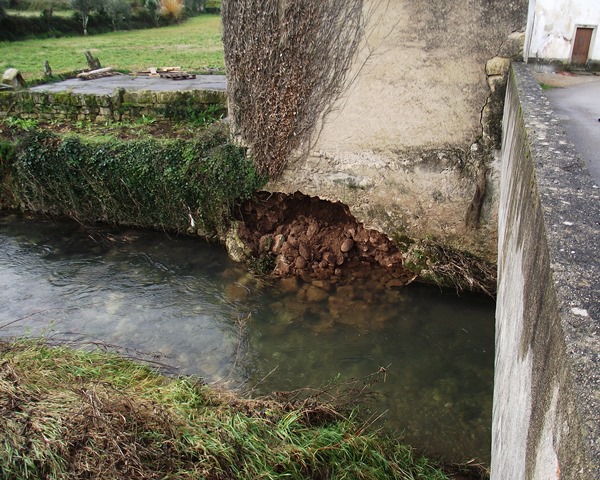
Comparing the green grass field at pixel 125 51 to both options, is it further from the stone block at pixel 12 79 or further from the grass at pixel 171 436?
the grass at pixel 171 436

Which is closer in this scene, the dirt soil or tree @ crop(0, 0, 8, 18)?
the dirt soil

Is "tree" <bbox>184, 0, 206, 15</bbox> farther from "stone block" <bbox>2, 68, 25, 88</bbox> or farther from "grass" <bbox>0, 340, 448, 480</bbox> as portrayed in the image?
"grass" <bbox>0, 340, 448, 480</bbox>

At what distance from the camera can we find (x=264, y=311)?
729 centimetres

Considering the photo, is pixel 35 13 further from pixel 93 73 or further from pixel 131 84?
pixel 131 84

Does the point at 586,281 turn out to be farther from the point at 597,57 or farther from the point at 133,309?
the point at 133,309

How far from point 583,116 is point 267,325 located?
4.40 m

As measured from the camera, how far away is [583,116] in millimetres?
4555

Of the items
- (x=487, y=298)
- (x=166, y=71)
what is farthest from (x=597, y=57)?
(x=166, y=71)

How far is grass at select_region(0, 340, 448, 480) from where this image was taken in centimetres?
413

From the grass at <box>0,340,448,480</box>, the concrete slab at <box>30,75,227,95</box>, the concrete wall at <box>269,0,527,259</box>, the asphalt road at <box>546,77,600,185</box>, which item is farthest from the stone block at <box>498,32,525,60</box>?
the concrete slab at <box>30,75,227,95</box>

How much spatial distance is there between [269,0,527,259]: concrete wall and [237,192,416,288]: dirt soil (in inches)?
11.8

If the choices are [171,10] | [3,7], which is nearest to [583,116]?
[3,7]

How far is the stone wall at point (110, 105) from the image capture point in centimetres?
1038

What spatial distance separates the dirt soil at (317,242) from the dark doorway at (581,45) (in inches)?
131
